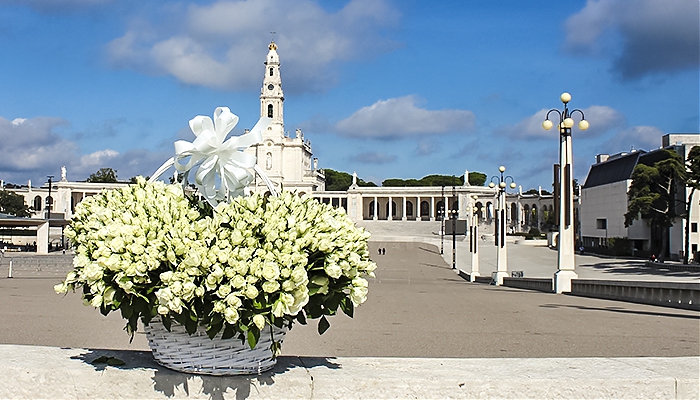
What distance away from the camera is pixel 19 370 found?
124 inches

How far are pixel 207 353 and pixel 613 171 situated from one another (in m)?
86.2

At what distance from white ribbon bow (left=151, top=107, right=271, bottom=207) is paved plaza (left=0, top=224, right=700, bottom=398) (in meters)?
1.03

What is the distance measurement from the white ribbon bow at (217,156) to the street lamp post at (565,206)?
18.8 metres

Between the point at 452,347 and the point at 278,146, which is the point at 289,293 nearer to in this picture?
the point at 452,347

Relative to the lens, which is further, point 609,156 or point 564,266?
point 609,156

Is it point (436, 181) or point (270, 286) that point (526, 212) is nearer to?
point (436, 181)

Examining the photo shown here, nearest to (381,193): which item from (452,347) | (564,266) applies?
(564,266)

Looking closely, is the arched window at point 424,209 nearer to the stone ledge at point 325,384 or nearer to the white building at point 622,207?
the white building at point 622,207

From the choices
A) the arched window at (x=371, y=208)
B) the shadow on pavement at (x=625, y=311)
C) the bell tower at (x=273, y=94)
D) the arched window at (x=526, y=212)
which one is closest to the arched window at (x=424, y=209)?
the arched window at (x=371, y=208)

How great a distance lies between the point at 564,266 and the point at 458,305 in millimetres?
5815

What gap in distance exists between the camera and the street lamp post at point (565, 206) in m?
21.4

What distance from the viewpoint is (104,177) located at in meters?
140

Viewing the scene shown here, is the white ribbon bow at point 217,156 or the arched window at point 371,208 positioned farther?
the arched window at point 371,208

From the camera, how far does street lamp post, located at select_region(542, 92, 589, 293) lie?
70.1 ft
